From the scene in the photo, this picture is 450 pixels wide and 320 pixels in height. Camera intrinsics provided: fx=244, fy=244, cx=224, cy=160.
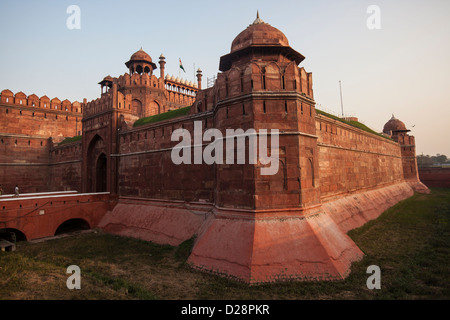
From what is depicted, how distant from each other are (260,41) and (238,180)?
264 inches

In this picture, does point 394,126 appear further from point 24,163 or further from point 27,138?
point 24,163

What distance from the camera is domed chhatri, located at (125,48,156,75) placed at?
3156cm

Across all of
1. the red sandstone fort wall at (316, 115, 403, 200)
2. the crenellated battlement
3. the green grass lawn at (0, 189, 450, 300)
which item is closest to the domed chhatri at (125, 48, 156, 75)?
the crenellated battlement

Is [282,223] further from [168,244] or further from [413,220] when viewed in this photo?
[413,220]

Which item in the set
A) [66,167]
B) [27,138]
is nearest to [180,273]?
[66,167]

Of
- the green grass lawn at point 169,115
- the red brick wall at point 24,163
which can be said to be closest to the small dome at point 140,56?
the red brick wall at point 24,163

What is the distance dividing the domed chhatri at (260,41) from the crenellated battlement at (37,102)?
2804 cm

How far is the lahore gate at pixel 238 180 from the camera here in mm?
8867

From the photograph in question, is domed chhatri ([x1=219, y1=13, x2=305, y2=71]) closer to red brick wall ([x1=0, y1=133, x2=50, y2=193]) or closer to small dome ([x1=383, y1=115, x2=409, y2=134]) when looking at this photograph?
red brick wall ([x1=0, y1=133, x2=50, y2=193])

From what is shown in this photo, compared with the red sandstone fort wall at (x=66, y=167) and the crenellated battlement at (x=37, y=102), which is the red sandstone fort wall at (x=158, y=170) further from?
the crenellated battlement at (x=37, y=102)

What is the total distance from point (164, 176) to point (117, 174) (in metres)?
5.41

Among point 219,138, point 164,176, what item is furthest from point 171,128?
point 219,138

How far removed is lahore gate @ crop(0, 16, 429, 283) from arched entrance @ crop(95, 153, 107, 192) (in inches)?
3.4
